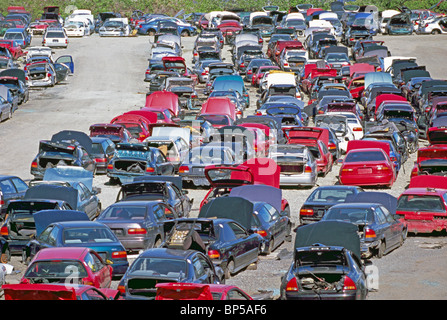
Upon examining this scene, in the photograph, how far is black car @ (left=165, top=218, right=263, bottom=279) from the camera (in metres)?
18.3

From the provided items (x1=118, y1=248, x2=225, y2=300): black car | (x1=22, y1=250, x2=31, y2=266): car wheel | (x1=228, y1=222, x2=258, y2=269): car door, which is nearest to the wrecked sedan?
(x1=228, y1=222, x2=258, y2=269): car door

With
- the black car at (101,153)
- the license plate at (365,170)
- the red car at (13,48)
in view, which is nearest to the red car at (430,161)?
the license plate at (365,170)

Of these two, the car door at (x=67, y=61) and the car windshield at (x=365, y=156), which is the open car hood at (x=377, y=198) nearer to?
the car windshield at (x=365, y=156)

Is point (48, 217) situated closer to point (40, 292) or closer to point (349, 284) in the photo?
point (40, 292)

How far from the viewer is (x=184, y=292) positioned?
13.6 meters

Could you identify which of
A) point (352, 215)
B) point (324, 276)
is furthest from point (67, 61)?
point (324, 276)

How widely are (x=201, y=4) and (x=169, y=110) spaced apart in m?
46.8

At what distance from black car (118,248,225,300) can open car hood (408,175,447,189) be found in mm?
12655

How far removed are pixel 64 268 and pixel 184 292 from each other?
3421mm

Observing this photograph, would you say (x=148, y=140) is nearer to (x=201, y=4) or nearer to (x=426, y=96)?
(x=426, y=96)

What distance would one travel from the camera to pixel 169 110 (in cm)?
3941

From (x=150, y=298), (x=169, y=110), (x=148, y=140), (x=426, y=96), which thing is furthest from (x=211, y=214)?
(x=426, y=96)
